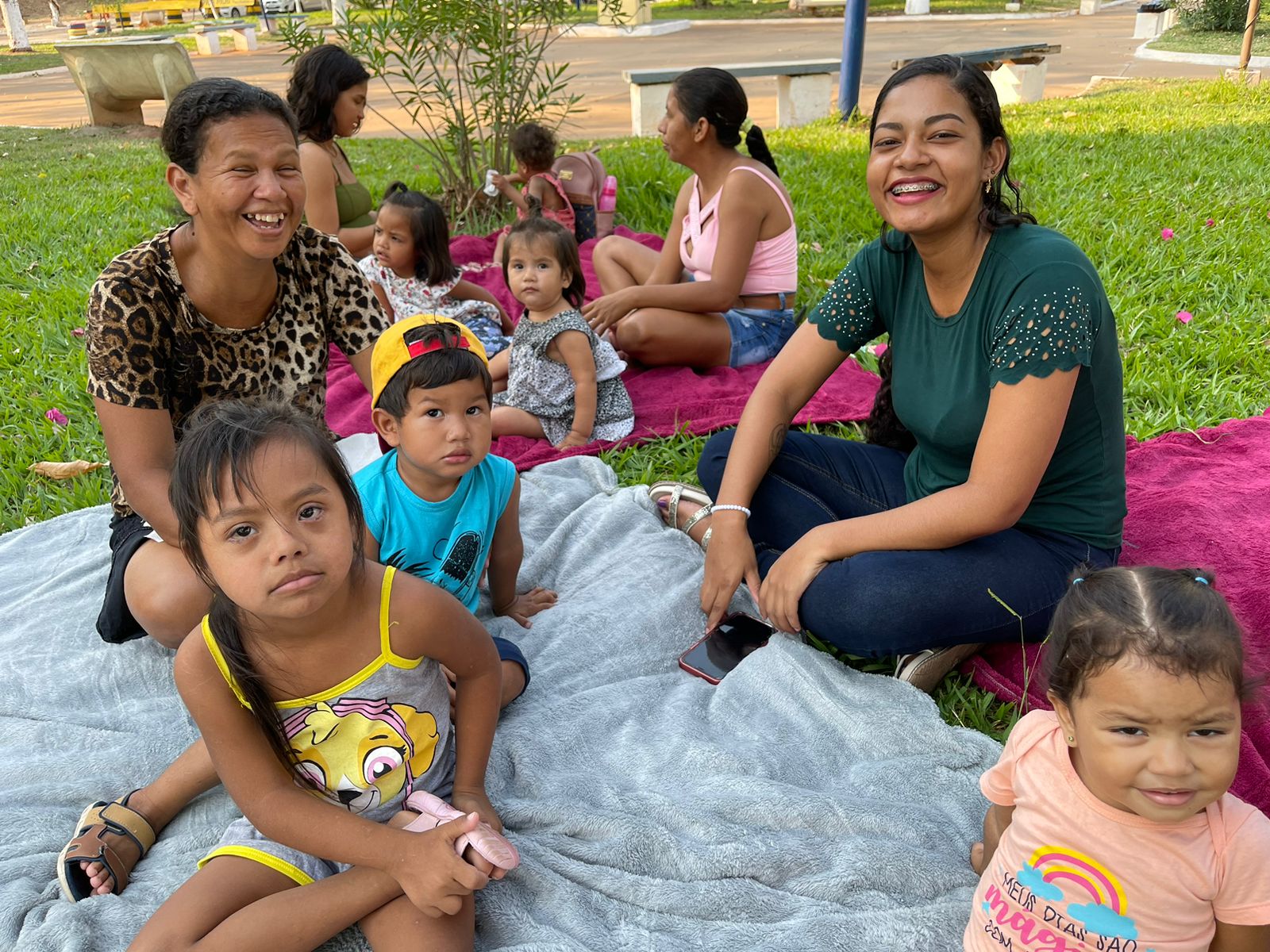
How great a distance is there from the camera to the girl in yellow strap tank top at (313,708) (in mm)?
1827

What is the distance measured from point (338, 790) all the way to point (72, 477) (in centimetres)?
261

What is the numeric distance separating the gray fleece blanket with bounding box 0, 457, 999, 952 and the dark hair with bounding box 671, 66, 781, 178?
207 cm

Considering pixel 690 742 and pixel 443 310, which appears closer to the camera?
pixel 690 742

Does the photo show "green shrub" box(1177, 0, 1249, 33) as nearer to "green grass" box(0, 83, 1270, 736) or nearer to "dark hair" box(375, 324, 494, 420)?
"green grass" box(0, 83, 1270, 736)

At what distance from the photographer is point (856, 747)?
2500 mm

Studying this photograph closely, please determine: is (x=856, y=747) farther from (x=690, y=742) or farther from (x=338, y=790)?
(x=338, y=790)

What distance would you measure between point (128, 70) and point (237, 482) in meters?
13.1

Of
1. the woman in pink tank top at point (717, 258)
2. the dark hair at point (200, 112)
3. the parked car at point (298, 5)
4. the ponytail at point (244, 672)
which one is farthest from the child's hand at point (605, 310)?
the parked car at point (298, 5)

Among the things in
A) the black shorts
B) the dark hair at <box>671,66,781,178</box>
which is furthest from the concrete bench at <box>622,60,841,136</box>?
the black shorts

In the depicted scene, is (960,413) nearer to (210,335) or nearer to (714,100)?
(210,335)

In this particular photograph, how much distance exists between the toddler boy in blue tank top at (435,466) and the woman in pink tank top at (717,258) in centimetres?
176

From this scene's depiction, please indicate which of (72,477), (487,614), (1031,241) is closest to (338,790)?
(487,614)

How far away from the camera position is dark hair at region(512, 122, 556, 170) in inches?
259

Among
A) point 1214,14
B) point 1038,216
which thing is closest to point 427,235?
point 1038,216
